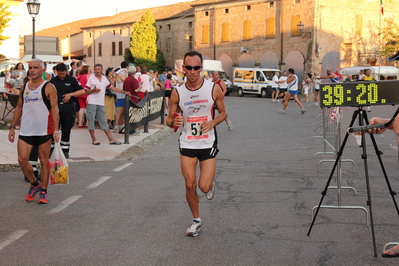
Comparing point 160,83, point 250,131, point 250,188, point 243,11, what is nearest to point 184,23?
point 243,11

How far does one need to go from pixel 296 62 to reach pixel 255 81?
6739 millimetres

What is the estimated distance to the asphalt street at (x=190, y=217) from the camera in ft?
16.4

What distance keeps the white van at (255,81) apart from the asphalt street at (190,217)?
3240 centimetres

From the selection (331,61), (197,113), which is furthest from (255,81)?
(197,113)

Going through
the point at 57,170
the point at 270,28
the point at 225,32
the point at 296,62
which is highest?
the point at 225,32

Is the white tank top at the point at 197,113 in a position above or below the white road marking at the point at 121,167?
above

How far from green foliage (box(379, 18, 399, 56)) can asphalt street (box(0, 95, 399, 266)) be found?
3607cm

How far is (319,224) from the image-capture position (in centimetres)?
610

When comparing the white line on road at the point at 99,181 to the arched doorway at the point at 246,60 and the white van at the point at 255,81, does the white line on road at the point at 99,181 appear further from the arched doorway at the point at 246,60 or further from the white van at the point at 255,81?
the arched doorway at the point at 246,60

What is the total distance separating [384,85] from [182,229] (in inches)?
101

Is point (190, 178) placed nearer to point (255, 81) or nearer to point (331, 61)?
point (255, 81)

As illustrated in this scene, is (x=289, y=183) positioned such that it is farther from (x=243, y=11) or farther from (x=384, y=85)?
(x=243, y=11)

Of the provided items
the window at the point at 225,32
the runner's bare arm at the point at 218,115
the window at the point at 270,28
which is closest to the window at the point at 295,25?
the window at the point at 270,28

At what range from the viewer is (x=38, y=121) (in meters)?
7.36
